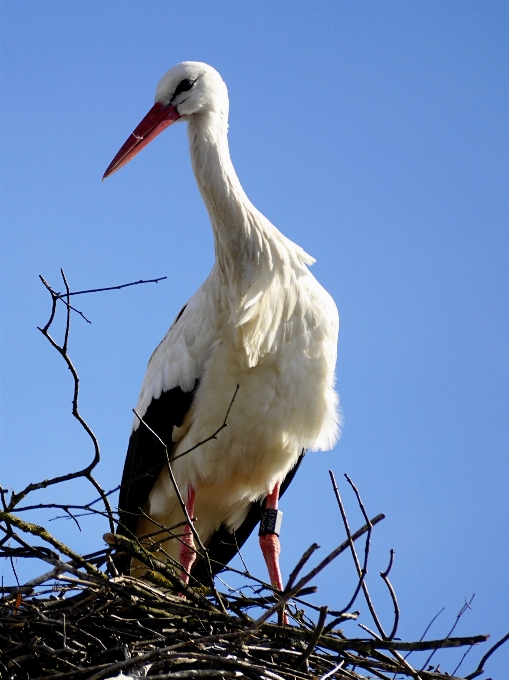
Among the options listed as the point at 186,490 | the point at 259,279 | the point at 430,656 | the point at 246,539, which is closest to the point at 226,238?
the point at 259,279

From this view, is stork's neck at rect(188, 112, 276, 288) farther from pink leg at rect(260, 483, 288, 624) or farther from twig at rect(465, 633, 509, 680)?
twig at rect(465, 633, 509, 680)

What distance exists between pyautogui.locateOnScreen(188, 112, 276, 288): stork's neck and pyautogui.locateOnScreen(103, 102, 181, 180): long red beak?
0.18 m

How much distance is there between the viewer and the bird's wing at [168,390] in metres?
4.12

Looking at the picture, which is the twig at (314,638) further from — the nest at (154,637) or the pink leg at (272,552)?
the pink leg at (272,552)

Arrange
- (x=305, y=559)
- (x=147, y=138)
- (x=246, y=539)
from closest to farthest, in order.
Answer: (x=305, y=559) < (x=147, y=138) < (x=246, y=539)

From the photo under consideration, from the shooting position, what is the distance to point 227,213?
410 cm

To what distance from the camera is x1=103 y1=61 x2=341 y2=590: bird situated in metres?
4.03

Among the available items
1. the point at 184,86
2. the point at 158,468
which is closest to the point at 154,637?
the point at 158,468

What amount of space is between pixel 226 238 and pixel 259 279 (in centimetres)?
22

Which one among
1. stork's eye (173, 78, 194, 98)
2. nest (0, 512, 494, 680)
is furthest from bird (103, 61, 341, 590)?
nest (0, 512, 494, 680)

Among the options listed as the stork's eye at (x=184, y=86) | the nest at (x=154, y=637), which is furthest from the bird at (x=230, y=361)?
the nest at (x=154, y=637)

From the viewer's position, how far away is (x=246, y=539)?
470cm

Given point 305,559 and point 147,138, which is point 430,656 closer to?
point 305,559

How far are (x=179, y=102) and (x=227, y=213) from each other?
0.57 metres
